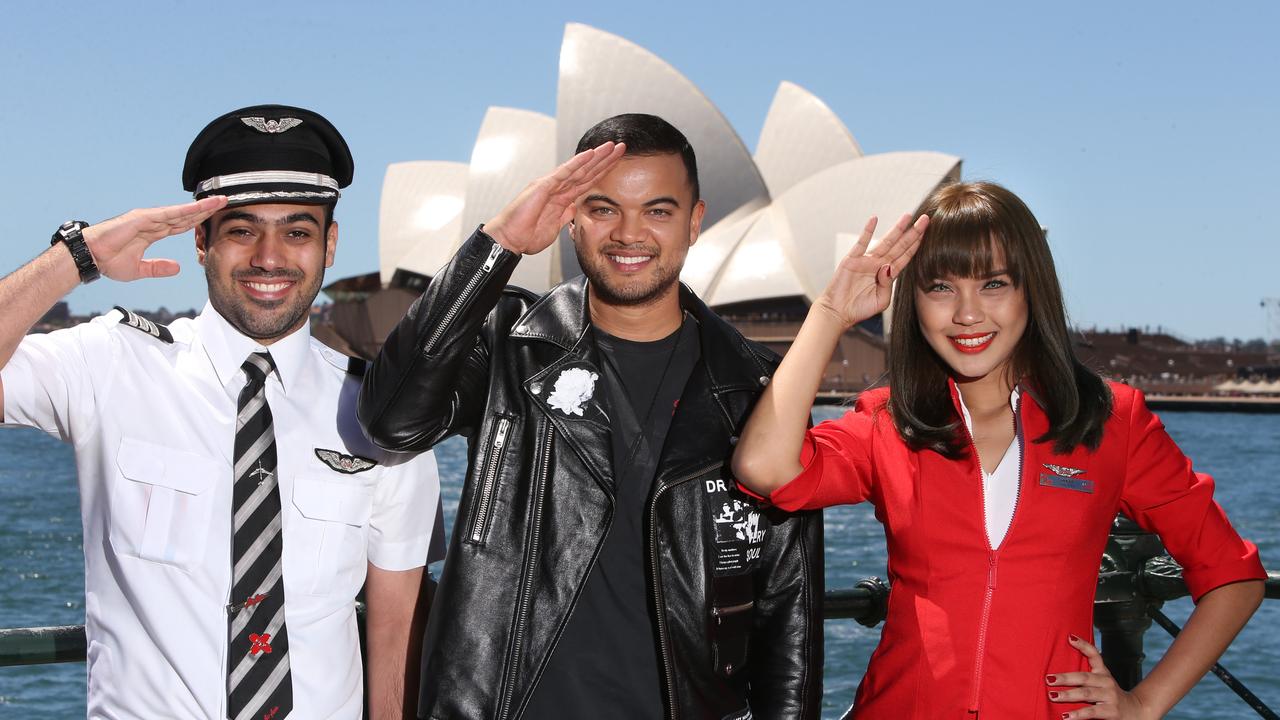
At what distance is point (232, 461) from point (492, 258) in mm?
469

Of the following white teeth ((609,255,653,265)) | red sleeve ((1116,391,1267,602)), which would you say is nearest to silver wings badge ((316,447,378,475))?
white teeth ((609,255,653,265))

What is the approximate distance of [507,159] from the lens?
34688mm

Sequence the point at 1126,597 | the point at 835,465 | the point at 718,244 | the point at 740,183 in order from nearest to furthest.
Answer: the point at 835,465 < the point at 1126,597 < the point at 740,183 < the point at 718,244

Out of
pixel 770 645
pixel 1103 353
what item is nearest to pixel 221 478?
pixel 770 645

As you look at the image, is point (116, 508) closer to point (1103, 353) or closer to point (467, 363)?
point (467, 363)

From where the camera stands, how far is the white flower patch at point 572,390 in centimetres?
179

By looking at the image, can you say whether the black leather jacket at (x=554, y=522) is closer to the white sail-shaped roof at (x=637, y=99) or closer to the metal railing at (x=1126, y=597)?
the metal railing at (x=1126, y=597)

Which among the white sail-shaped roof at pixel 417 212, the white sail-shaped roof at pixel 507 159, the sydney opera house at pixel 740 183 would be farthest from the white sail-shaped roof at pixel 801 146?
the white sail-shaped roof at pixel 417 212

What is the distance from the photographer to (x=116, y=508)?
1596 millimetres

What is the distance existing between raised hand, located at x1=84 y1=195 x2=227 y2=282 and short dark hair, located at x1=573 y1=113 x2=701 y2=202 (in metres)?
0.59

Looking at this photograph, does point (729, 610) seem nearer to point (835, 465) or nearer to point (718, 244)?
point (835, 465)

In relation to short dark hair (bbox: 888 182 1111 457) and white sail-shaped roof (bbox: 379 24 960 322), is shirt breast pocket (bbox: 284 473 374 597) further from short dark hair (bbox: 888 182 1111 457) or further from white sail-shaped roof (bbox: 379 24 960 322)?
white sail-shaped roof (bbox: 379 24 960 322)

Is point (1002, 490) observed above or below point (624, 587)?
above

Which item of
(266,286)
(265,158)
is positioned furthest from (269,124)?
(266,286)
